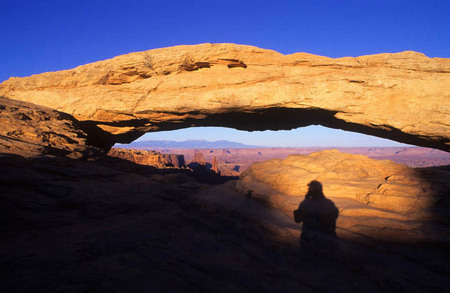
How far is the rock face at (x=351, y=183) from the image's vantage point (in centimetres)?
676

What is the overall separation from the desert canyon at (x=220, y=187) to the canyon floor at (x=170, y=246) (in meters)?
0.04

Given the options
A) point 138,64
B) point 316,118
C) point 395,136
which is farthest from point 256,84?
point 395,136

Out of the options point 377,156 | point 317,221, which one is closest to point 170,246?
point 317,221

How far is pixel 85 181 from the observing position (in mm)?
7621

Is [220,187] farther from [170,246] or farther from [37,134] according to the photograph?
[37,134]

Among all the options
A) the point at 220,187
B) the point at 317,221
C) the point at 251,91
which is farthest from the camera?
the point at 251,91

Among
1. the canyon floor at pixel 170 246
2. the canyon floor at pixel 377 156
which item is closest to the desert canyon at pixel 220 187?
the canyon floor at pixel 170 246

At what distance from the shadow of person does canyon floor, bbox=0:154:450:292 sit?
215mm

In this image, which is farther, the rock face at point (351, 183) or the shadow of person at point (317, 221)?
the rock face at point (351, 183)

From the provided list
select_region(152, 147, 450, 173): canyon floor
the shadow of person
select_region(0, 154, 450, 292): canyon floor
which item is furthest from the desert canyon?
select_region(152, 147, 450, 173): canyon floor

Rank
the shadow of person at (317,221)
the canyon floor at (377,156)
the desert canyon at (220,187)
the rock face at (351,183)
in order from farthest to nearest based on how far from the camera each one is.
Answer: the canyon floor at (377,156) → the rock face at (351,183) → the shadow of person at (317,221) → the desert canyon at (220,187)

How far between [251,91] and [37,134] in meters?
10.0

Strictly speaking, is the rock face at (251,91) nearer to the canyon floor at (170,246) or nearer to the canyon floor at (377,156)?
Result: the canyon floor at (170,246)

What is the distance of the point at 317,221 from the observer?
6.45m
